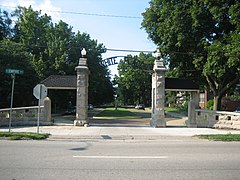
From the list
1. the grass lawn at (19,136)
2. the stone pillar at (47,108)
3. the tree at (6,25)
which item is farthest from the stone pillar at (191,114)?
the tree at (6,25)

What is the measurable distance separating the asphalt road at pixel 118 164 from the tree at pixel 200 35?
13.6 m

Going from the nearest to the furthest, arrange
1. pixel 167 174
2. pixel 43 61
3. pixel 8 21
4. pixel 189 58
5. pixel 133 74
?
1. pixel 167 174
2. pixel 189 58
3. pixel 43 61
4. pixel 8 21
5. pixel 133 74

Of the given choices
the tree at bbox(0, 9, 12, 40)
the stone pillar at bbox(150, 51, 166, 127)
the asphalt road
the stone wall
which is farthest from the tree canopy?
the asphalt road

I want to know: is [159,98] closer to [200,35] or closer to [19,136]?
[200,35]

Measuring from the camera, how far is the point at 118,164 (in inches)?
301

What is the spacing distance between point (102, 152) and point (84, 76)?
1043 centimetres

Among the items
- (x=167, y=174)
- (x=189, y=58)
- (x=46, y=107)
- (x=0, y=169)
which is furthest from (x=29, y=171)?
(x=189, y=58)

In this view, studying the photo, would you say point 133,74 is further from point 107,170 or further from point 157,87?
point 107,170

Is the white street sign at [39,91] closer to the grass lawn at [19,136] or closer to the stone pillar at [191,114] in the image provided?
the grass lawn at [19,136]

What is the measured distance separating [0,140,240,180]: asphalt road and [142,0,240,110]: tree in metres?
13.6

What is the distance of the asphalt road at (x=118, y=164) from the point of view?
252 inches

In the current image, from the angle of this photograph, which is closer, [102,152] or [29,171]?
[29,171]

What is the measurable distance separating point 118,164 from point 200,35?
2051 cm

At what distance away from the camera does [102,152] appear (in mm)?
9672
